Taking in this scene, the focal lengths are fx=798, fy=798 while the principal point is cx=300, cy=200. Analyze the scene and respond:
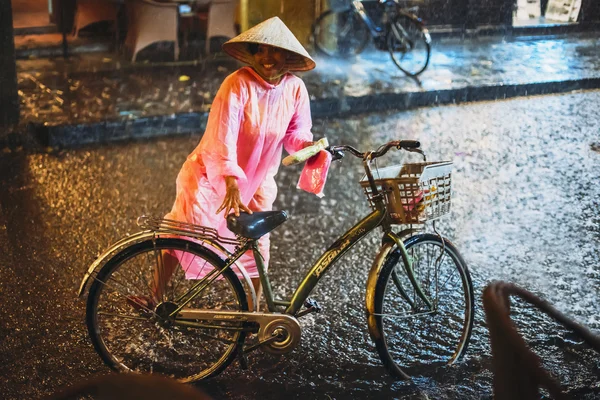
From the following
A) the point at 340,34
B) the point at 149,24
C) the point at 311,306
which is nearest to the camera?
the point at 311,306

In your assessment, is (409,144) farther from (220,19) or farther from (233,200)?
(220,19)

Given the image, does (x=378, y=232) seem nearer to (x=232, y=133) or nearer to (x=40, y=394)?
(x=232, y=133)

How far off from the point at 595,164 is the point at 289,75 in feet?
16.7

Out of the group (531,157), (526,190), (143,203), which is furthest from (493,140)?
(143,203)

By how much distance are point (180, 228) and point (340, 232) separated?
2.71 meters

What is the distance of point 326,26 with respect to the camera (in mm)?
13344

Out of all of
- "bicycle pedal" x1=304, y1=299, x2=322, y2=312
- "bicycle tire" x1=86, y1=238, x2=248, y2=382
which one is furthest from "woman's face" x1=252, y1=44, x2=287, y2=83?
Result: "bicycle pedal" x1=304, y1=299, x2=322, y2=312

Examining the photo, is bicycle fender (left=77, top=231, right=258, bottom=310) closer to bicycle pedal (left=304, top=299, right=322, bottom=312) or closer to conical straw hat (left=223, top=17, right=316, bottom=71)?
bicycle pedal (left=304, top=299, right=322, bottom=312)

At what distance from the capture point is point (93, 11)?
12.9 metres

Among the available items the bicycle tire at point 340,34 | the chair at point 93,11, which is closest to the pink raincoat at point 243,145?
the bicycle tire at point 340,34

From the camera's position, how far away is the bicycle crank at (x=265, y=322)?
4176 mm

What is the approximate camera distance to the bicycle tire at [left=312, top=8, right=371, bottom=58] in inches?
521

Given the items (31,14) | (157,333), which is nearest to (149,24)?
(31,14)

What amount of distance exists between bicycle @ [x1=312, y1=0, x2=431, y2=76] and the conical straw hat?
7.95 m
